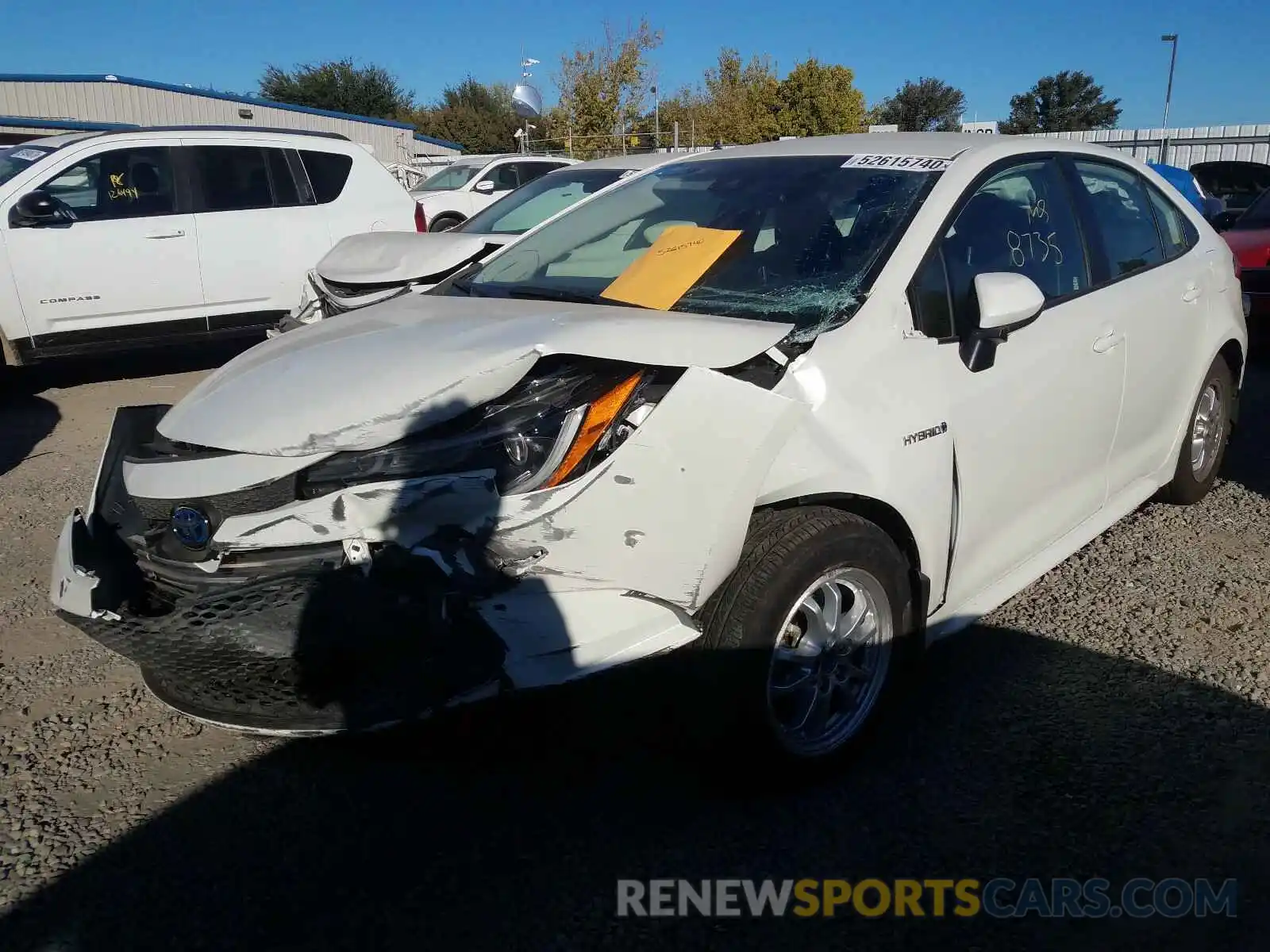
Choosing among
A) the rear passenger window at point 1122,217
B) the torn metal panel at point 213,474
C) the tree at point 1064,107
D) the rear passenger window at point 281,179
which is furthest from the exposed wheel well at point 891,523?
the tree at point 1064,107

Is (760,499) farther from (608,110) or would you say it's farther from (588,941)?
(608,110)

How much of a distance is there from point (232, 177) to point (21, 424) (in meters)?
2.59

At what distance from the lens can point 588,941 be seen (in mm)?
2252

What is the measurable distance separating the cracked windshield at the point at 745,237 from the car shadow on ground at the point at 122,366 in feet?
17.9

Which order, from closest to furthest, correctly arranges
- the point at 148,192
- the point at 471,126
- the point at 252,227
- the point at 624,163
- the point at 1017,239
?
1. the point at 1017,239
2. the point at 624,163
3. the point at 148,192
4. the point at 252,227
5. the point at 471,126

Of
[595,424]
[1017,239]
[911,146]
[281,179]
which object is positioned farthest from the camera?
[281,179]

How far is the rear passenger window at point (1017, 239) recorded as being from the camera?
2.97 metres

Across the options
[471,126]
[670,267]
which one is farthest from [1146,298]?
[471,126]

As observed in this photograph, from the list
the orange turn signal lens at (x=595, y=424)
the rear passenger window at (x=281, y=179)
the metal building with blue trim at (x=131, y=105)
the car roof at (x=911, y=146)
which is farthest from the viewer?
the metal building with blue trim at (x=131, y=105)

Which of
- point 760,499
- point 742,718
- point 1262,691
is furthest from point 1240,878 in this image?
point 760,499

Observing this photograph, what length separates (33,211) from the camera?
711cm

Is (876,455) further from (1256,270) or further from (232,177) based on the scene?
(1256,270)

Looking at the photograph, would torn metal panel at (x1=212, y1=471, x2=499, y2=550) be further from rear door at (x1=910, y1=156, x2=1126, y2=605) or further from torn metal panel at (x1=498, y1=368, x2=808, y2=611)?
rear door at (x1=910, y1=156, x2=1126, y2=605)

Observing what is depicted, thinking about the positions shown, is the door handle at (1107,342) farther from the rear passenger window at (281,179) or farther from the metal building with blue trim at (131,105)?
the metal building with blue trim at (131,105)
